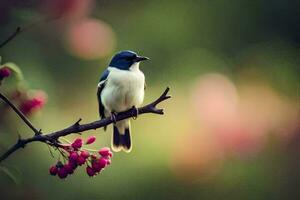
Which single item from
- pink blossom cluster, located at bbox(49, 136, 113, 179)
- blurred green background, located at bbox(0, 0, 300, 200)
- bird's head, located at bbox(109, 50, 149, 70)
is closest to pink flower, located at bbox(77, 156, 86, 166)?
pink blossom cluster, located at bbox(49, 136, 113, 179)

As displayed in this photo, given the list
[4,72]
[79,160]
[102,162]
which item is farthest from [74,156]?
Answer: [4,72]

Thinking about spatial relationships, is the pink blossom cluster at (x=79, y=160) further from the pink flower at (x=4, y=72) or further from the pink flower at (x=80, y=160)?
the pink flower at (x=4, y=72)

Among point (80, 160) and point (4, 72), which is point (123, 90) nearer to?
point (80, 160)

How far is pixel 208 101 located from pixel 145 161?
40 centimetres

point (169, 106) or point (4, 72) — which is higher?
point (4, 72)

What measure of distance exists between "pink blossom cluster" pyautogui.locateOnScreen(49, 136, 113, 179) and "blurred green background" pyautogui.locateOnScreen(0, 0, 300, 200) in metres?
0.82

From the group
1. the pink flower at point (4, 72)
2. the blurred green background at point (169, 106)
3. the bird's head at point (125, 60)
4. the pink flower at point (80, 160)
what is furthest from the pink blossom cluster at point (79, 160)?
the bird's head at point (125, 60)

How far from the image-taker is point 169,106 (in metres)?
4.20

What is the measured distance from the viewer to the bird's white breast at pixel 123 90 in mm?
3354

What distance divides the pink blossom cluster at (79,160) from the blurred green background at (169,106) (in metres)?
0.82

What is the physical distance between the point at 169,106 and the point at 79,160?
Answer: 1900mm

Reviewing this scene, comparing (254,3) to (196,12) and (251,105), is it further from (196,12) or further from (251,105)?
(251,105)

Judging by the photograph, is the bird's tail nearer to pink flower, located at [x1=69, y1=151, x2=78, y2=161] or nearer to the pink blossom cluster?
the pink blossom cluster

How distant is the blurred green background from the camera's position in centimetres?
409
